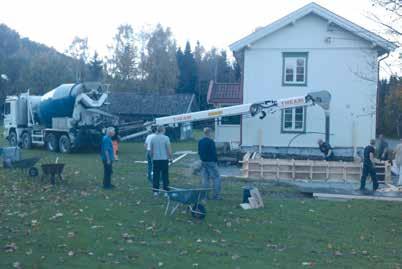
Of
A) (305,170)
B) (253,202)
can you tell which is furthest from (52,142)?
(253,202)

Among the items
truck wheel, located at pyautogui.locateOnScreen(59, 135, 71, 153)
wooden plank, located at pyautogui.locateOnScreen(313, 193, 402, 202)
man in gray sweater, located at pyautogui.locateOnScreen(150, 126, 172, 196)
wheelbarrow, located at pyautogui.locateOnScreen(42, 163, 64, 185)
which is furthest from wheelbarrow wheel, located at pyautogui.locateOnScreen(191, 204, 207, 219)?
truck wheel, located at pyautogui.locateOnScreen(59, 135, 71, 153)

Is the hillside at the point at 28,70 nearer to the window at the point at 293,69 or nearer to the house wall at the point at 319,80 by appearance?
the house wall at the point at 319,80

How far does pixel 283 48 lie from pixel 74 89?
10843 mm

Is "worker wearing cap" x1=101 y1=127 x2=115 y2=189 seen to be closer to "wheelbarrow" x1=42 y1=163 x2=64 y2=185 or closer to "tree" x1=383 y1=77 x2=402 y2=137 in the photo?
"wheelbarrow" x1=42 y1=163 x2=64 y2=185

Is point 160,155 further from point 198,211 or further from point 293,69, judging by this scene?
point 293,69

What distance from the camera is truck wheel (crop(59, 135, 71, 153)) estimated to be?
32.1m

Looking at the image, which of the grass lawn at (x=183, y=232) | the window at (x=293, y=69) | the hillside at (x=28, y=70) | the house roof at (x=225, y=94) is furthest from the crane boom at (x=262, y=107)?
the hillside at (x=28, y=70)

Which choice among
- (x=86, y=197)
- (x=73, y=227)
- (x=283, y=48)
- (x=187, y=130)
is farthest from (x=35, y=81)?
(x=73, y=227)

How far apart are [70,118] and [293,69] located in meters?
11.5

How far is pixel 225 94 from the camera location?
3847cm

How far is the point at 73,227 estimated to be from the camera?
11.4 metres

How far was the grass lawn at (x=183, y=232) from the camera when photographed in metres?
9.33

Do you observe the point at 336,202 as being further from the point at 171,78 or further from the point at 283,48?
the point at 171,78

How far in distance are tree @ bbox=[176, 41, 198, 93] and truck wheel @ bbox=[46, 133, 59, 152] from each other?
4670 cm
